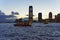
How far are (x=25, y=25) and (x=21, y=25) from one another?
2.69 m

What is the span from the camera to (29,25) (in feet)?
651

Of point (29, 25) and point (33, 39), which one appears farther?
point (29, 25)

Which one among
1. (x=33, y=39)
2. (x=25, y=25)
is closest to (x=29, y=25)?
(x=25, y=25)

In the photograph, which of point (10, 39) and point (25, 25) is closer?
point (10, 39)

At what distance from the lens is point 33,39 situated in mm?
72625

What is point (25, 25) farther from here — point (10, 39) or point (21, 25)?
point (10, 39)

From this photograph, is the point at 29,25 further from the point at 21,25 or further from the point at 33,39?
the point at 33,39

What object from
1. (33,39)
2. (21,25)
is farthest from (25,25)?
(33,39)

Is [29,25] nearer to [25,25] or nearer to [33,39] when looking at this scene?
[25,25]

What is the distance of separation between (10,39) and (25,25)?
124641mm

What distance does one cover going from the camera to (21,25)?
195250 millimetres

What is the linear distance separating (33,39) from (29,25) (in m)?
126

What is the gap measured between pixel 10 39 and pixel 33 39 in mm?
5889

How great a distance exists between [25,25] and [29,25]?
4024 millimetres
